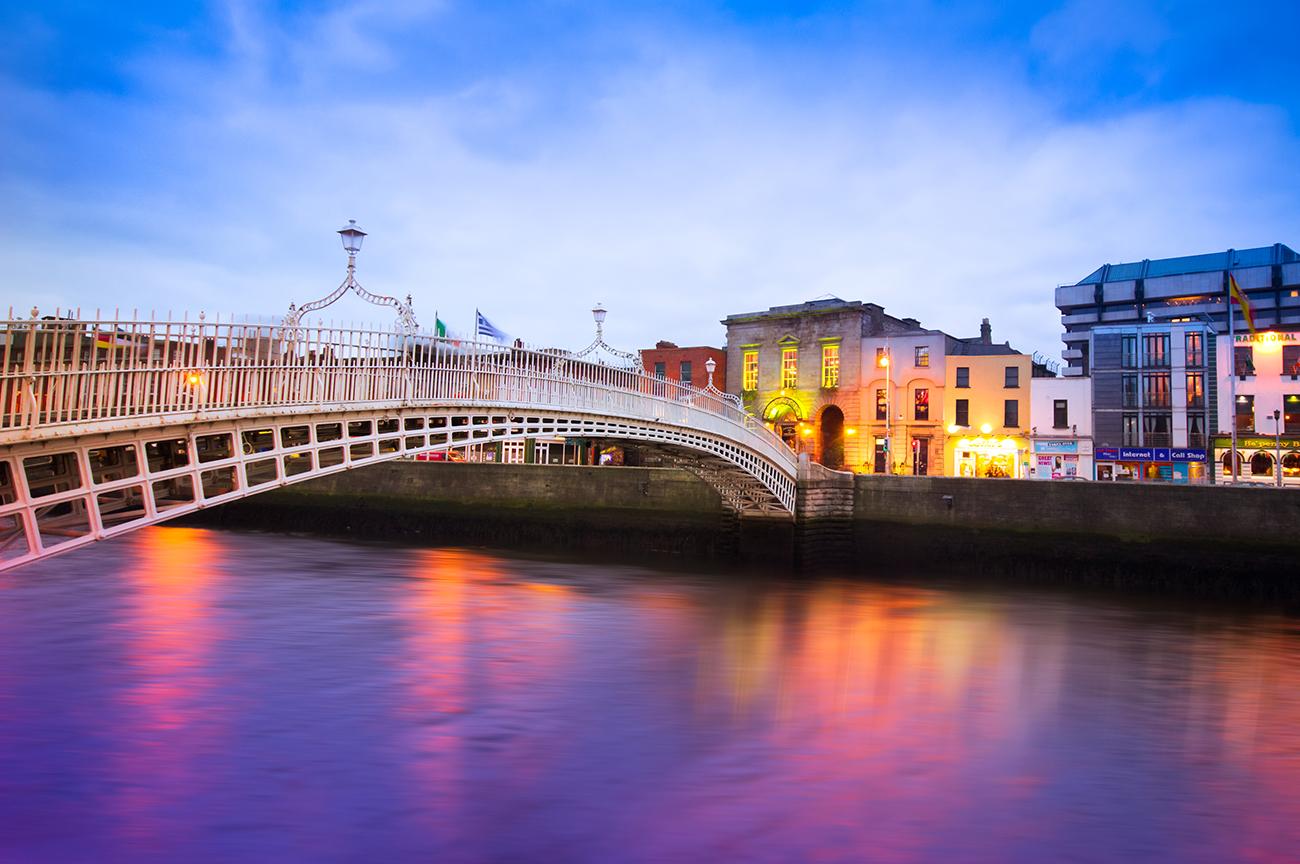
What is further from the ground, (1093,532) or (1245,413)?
(1245,413)

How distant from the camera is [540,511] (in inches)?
1208

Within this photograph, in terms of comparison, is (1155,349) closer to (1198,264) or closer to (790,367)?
(790,367)

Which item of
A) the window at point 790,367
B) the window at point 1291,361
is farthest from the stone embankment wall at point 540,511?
the window at point 1291,361

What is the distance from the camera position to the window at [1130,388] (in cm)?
3831

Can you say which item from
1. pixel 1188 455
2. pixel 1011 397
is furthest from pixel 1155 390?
pixel 1011 397

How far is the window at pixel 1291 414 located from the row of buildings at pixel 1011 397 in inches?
2.0

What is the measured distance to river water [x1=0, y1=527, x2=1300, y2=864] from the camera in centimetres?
784

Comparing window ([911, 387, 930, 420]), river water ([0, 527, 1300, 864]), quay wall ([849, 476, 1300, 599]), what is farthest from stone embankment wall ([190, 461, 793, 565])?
window ([911, 387, 930, 420])

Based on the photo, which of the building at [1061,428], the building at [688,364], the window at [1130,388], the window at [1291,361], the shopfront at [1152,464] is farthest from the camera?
the building at [688,364]

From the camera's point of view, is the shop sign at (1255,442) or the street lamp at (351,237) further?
the shop sign at (1255,442)

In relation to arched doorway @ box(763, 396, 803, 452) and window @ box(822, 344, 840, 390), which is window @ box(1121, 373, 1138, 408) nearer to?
window @ box(822, 344, 840, 390)

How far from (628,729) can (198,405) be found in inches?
235

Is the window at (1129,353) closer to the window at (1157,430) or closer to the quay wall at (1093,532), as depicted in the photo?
the window at (1157,430)

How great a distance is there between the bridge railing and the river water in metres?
3.46
